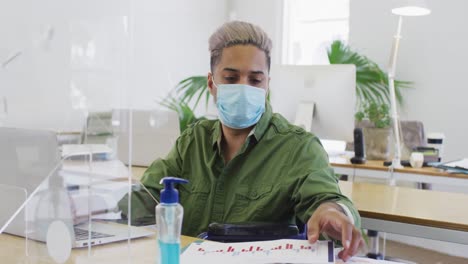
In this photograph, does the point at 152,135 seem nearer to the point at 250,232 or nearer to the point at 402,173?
the point at 402,173

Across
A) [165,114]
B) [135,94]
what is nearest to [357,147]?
[165,114]

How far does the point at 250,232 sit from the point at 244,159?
287mm

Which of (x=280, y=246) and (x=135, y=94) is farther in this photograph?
(x=135, y=94)

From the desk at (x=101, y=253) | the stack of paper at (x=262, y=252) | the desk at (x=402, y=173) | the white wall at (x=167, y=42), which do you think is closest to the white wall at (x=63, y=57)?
the white wall at (x=167, y=42)

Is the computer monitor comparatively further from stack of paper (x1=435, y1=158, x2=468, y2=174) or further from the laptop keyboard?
the laptop keyboard

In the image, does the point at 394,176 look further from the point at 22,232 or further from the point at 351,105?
the point at 22,232

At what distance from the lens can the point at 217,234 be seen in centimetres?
102

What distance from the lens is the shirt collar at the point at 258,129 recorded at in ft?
4.20

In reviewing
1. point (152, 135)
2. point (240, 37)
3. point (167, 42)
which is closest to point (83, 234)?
point (240, 37)

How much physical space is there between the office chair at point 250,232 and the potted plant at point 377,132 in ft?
5.52

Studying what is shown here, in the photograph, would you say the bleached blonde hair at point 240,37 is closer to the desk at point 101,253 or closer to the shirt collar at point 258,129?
the shirt collar at point 258,129

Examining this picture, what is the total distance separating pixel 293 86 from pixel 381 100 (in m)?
2.05

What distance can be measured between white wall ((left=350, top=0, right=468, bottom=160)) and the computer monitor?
6.30 ft

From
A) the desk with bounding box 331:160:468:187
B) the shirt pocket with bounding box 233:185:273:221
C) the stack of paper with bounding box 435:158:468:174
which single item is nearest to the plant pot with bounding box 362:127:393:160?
the desk with bounding box 331:160:468:187
